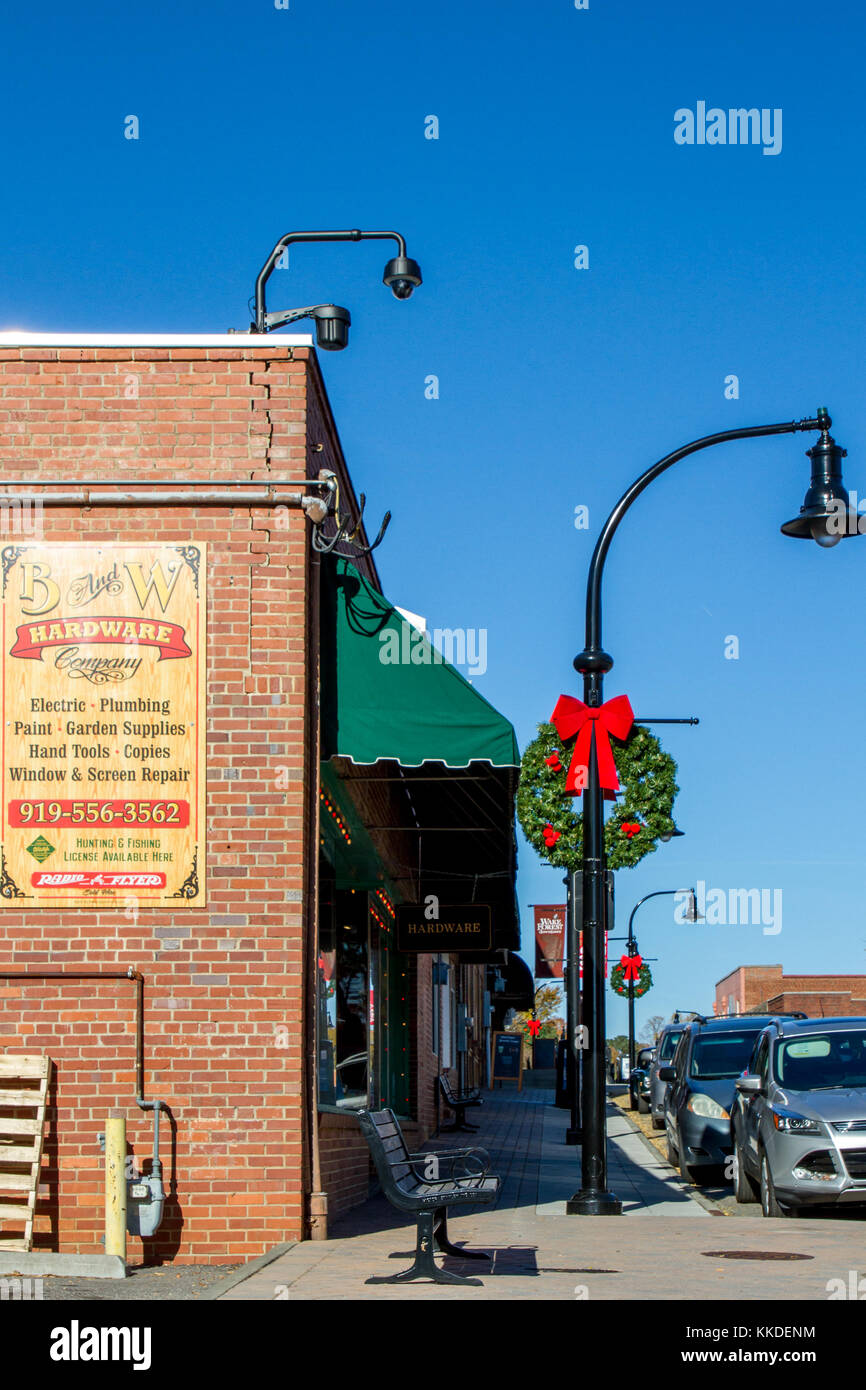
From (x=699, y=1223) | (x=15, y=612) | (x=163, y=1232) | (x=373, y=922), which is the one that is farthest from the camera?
(x=373, y=922)

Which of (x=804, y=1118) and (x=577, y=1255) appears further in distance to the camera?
(x=804, y=1118)

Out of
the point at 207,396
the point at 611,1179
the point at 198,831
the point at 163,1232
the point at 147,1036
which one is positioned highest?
the point at 207,396

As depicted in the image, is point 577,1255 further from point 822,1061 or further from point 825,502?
point 825,502

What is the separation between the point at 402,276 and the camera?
12.2 m

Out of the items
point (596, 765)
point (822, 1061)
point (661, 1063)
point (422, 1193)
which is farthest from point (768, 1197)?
point (661, 1063)

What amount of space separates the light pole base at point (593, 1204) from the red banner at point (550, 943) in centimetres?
2026

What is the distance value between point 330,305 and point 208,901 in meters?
4.91

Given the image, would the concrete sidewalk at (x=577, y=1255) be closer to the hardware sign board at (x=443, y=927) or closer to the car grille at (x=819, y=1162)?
the car grille at (x=819, y=1162)

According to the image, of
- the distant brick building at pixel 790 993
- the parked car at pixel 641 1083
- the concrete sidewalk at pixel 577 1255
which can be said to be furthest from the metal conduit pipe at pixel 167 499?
the distant brick building at pixel 790 993

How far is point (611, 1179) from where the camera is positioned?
1816 cm

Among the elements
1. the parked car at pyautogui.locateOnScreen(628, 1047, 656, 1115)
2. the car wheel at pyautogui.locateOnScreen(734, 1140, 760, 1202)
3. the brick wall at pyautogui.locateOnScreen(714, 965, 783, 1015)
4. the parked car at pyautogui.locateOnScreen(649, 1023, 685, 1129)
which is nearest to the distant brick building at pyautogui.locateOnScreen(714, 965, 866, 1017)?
the brick wall at pyautogui.locateOnScreen(714, 965, 783, 1015)
